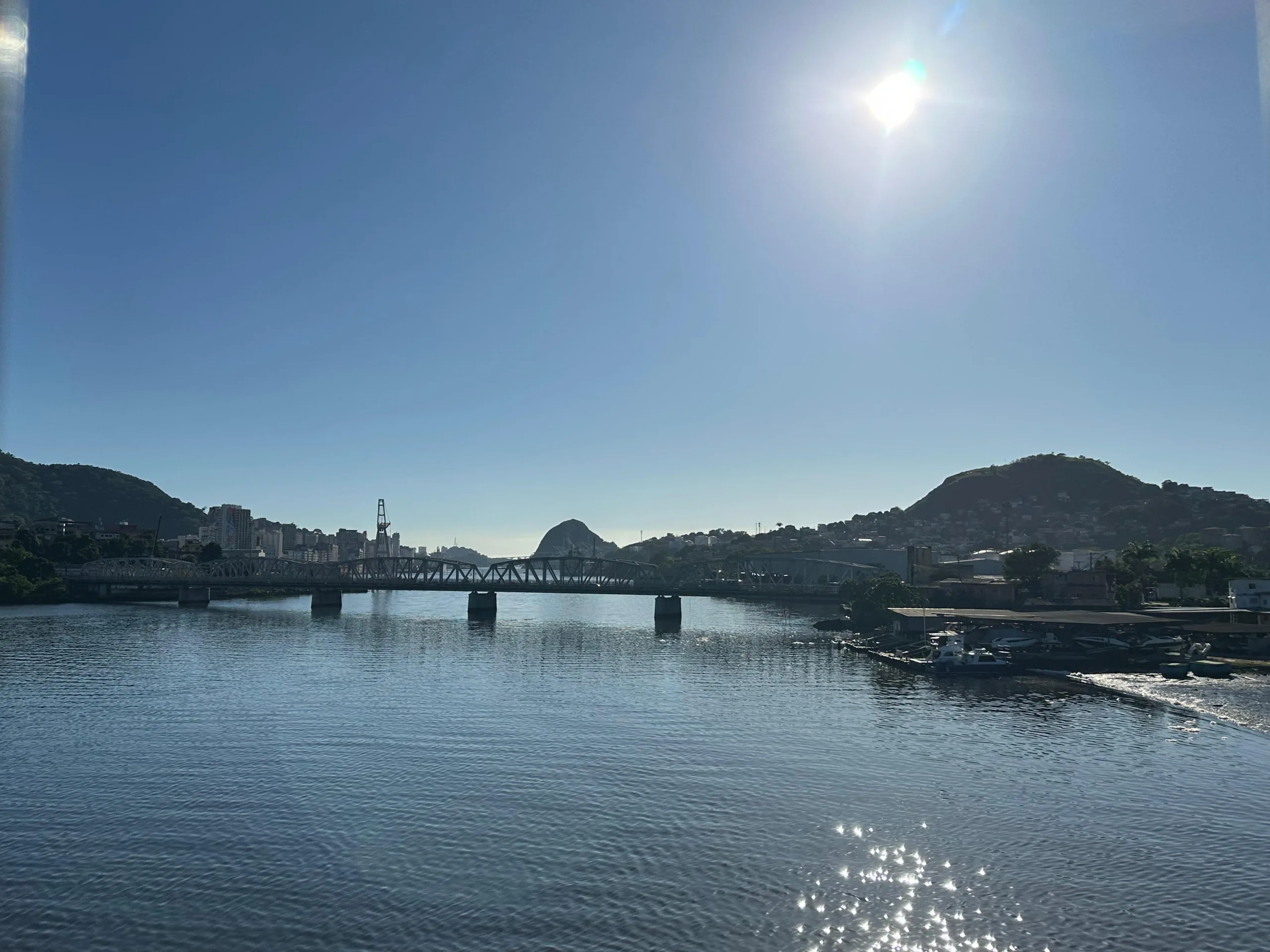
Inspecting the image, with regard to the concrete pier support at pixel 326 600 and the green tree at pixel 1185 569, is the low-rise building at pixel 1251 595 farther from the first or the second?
the concrete pier support at pixel 326 600

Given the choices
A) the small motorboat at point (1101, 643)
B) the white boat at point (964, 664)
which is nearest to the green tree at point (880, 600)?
the small motorboat at point (1101, 643)

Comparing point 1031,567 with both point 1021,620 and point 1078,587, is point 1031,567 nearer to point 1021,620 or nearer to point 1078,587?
point 1078,587

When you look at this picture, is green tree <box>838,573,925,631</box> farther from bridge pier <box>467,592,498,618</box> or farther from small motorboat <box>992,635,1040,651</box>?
bridge pier <box>467,592,498,618</box>

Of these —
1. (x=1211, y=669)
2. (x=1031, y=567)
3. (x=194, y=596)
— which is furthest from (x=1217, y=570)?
(x=194, y=596)

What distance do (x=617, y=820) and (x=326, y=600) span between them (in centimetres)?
16914

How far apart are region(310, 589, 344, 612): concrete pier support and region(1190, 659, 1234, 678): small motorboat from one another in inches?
6447

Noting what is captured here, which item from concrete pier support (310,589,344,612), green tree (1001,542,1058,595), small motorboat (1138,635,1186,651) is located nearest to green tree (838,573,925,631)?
green tree (1001,542,1058,595)

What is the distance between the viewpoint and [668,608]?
547 feet

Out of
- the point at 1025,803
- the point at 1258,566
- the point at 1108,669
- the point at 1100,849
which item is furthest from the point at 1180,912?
the point at 1258,566

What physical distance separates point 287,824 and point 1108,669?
8271cm

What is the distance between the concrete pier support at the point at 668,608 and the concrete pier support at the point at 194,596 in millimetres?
104560

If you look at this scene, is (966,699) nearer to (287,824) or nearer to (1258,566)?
(287,824)

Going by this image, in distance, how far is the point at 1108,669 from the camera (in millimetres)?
84812

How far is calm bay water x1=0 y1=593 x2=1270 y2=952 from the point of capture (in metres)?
26.5
